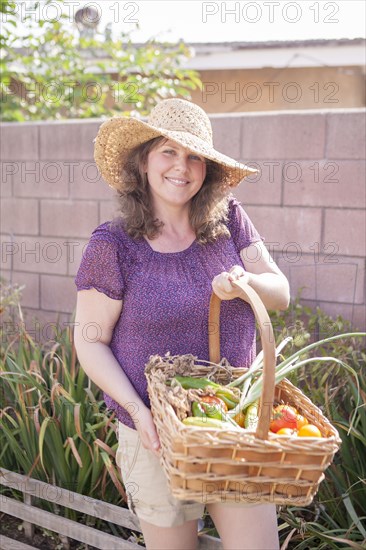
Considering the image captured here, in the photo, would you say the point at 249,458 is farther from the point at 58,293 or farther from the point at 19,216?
the point at 19,216

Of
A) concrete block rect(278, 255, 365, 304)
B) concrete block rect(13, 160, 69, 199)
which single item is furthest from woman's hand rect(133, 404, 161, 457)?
concrete block rect(13, 160, 69, 199)

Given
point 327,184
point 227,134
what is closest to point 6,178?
point 227,134

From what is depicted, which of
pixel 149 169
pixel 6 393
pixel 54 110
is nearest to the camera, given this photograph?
pixel 149 169

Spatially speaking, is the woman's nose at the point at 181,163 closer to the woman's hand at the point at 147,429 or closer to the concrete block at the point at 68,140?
the woman's hand at the point at 147,429

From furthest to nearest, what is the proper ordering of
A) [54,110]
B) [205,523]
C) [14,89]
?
[14,89] → [54,110] → [205,523]

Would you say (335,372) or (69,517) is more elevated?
(335,372)

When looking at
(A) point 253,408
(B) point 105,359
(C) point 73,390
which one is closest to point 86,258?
(B) point 105,359

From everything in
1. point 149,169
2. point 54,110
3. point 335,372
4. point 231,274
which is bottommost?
point 335,372

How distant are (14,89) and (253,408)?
4.80 meters

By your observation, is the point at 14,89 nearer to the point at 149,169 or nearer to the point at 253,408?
the point at 149,169

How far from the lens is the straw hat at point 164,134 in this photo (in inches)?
88.9

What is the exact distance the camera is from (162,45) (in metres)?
5.57

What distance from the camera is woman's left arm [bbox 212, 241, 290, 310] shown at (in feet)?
6.88

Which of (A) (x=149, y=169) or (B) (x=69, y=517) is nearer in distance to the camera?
(A) (x=149, y=169)
